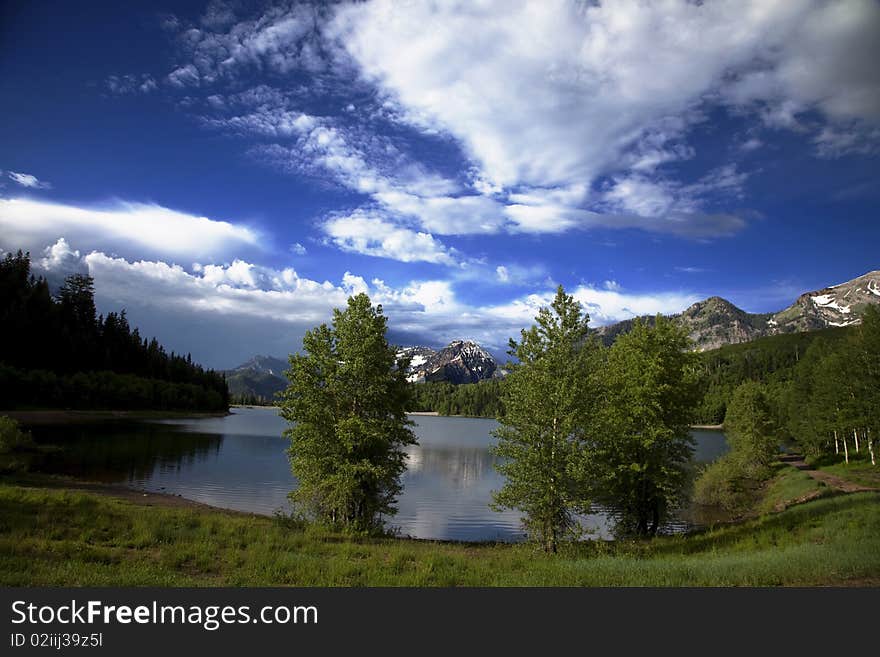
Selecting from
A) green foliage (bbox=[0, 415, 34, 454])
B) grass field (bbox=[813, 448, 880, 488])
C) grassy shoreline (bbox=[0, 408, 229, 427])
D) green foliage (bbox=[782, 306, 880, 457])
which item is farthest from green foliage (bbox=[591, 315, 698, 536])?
grassy shoreline (bbox=[0, 408, 229, 427])

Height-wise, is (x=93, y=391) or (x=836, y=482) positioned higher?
(x=93, y=391)

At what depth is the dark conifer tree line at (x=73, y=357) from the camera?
120188 mm

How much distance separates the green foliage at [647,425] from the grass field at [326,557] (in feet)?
14.1

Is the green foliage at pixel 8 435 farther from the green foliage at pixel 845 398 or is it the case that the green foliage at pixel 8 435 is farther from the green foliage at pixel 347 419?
the green foliage at pixel 845 398

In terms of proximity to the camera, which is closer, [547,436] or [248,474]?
[547,436]

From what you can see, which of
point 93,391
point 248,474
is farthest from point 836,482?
point 93,391

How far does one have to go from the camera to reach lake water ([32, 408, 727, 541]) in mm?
44250

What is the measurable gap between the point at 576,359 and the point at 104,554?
77.3 feet

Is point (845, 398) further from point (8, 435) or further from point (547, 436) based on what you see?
point (8, 435)

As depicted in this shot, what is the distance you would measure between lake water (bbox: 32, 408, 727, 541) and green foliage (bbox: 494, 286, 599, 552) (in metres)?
2.25

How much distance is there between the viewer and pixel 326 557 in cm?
2070

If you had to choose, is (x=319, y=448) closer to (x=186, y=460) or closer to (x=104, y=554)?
(x=104, y=554)

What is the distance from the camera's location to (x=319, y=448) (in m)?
30.8

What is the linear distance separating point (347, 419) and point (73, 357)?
506ft
